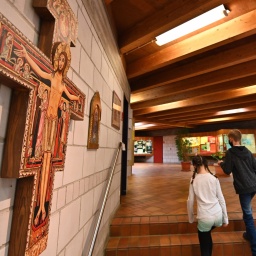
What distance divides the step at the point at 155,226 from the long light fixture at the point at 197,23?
259cm

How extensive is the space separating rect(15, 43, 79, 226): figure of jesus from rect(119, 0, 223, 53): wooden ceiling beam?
67.8 inches

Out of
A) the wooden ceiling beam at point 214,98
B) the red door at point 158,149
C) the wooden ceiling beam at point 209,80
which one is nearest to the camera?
the wooden ceiling beam at point 209,80

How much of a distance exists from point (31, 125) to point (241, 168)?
2.22 metres

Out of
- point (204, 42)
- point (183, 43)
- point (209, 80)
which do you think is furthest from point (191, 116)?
point (204, 42)

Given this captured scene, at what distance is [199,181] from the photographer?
178cm

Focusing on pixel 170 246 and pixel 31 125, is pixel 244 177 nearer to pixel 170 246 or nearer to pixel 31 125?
pixel 170 246

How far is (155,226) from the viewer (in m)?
2.28

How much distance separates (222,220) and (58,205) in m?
1.69

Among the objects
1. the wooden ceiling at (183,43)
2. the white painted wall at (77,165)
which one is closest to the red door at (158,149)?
the wooden ceiling at (183,43)

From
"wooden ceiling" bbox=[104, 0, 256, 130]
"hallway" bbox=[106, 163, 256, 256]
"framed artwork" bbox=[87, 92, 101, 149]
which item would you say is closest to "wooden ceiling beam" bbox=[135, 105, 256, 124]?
"wooden ceiling" bbox=[104, 0, 256, 130]

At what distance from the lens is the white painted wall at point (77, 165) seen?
25.6 inches

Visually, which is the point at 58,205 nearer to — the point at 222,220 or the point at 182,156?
the point at 222,220

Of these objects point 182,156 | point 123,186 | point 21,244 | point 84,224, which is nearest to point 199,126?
point 182,156

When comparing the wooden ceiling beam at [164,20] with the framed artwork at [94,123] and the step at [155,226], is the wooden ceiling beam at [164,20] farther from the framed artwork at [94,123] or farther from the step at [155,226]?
the step at [155,226]
